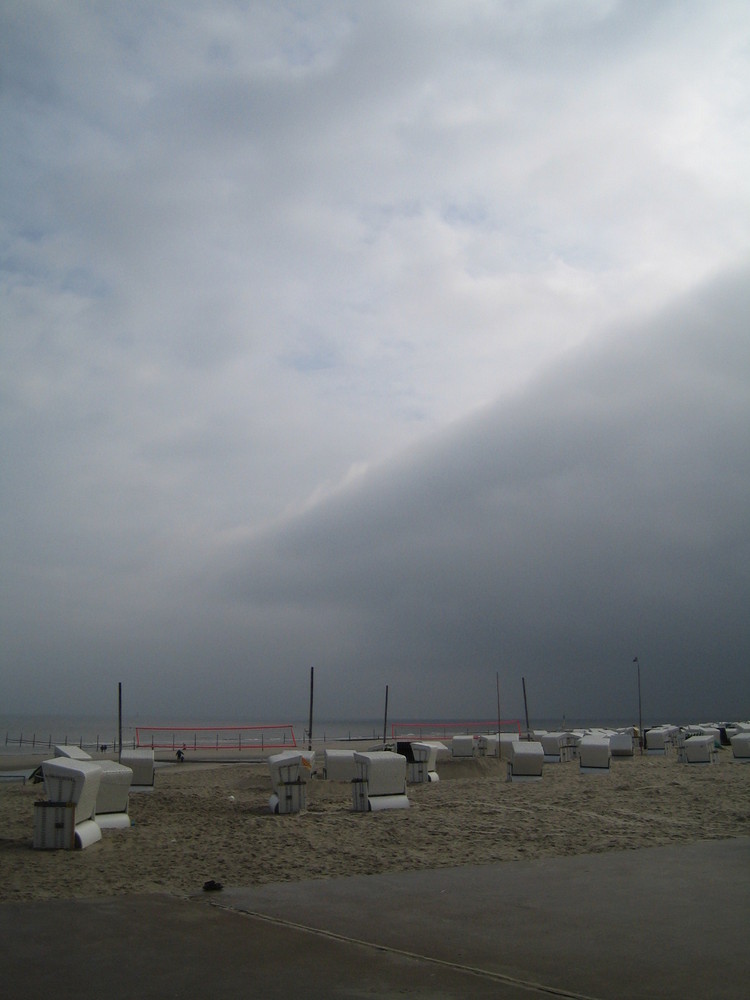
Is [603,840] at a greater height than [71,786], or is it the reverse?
[71,786]

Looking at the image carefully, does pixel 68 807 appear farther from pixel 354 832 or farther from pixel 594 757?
pixel 594 757

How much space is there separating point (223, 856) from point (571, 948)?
584 cm

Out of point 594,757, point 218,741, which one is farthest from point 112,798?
point 218,741

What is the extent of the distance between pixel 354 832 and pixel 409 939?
619cm

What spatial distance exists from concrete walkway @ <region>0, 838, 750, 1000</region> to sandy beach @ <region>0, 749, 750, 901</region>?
98 centimetres

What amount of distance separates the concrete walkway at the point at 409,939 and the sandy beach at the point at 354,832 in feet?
3.22

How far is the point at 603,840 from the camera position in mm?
12352

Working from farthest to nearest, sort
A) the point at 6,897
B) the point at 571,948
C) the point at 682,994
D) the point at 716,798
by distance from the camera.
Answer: the point at 716,798, the point at 6,897, the point at 571,948, the point at 682,994

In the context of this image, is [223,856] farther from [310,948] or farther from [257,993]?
[257,993]

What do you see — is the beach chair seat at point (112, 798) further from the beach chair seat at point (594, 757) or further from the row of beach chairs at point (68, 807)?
the beach chair seat at point (594, 757)

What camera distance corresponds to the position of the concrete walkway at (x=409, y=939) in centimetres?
609

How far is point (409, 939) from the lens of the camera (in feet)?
24.2

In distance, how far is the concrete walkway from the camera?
6.09 m

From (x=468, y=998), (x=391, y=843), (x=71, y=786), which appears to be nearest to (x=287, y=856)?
(x=391, y=843)
